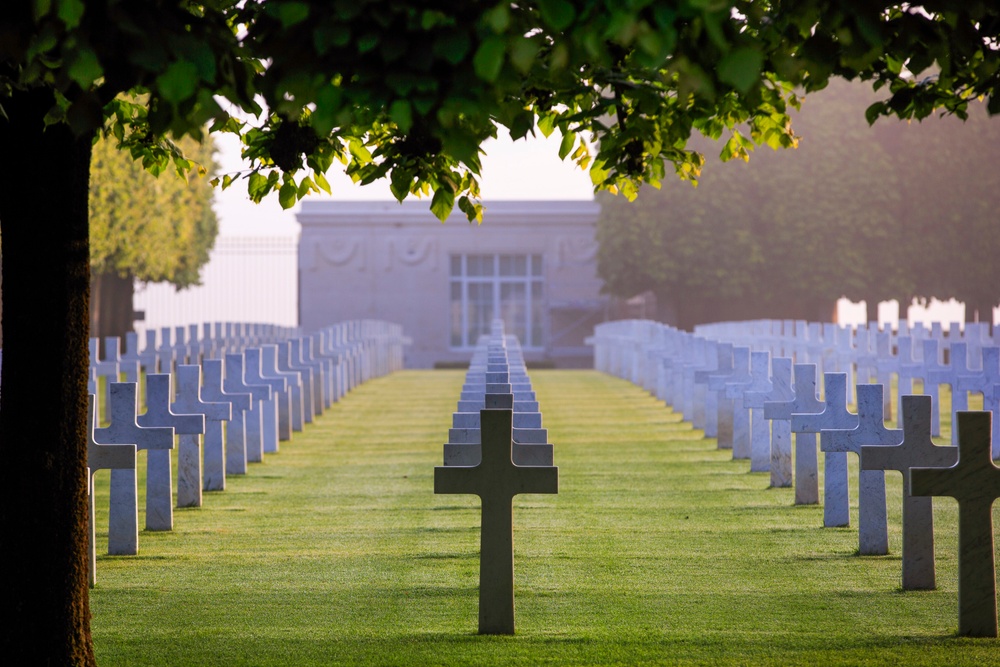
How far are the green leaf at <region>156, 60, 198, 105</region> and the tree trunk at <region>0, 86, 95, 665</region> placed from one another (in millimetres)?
1856

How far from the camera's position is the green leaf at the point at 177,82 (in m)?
3.48

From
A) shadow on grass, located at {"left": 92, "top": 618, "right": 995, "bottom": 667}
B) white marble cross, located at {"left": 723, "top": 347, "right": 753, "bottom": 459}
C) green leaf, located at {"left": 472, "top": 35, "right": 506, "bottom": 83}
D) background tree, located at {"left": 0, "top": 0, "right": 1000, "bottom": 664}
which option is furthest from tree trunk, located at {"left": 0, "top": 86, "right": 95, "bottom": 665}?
white marble cross, located at {"left": 723, "top": 347, "right": 753, "bottom": 459}

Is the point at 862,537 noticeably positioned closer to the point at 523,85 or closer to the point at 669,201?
the point at 523,85

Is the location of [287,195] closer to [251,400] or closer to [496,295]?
[251,400]

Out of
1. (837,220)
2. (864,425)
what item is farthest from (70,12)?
(837,220)

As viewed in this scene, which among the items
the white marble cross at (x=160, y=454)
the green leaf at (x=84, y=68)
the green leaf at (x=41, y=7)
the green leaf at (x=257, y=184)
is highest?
the green leaf at (x=41, y=7)

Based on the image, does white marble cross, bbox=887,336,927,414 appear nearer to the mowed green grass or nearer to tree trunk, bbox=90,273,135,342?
the mowed green grass

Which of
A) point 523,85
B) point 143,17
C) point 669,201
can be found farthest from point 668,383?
point 669,201

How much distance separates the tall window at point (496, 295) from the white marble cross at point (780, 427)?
1428 inches

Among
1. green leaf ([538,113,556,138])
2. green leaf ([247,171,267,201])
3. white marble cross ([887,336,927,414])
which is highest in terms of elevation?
green leaf ([538,113,556,138])

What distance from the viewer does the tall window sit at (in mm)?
47438

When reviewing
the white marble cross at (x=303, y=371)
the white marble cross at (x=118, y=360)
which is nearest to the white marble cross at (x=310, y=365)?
the white marble cross at (x=303, y=371)

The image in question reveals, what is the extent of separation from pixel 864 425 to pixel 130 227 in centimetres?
2507

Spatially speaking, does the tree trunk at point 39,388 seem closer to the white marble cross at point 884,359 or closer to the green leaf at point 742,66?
the green leaf at point 742,66
